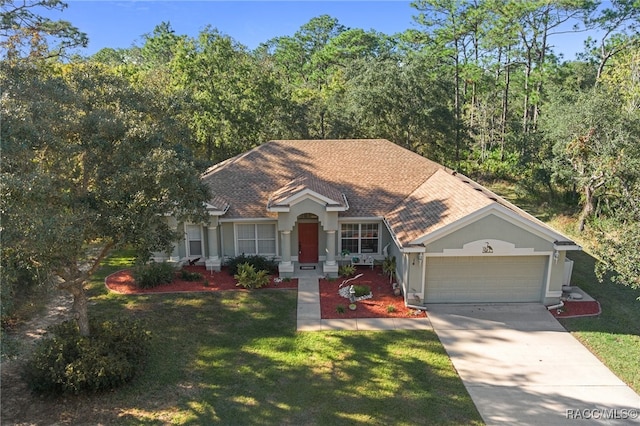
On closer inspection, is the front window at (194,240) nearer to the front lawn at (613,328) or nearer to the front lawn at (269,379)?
the front lawn at (269,379)

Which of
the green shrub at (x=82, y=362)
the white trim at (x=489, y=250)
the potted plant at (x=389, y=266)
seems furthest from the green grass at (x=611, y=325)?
Result: the green shrub at (x=82, y=362)

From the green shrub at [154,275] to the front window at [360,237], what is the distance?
25.1 ft

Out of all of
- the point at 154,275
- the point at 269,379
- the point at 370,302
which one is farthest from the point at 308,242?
the point at 269,379

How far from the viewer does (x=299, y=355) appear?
513 inches

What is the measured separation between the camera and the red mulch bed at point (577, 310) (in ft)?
51.5

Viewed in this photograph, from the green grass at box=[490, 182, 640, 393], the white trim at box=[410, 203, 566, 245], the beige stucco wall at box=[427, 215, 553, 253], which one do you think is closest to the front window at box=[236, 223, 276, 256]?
the white trim at box=[410, 203, 566, 245]

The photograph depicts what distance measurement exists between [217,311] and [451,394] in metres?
8.52

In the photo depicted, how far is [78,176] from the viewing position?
11.1 m

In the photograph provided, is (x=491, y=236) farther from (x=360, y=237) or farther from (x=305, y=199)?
(x=305, y=199)

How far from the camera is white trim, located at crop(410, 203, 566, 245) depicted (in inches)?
603

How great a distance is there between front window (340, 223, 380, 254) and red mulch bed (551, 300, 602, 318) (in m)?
7.76

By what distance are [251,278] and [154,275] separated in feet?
12.8

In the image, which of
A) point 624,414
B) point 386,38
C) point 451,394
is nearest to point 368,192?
point 451,394

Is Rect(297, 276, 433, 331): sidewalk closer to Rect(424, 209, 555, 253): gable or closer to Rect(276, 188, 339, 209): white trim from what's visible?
Rect(424, 209, 555, 253): gable
